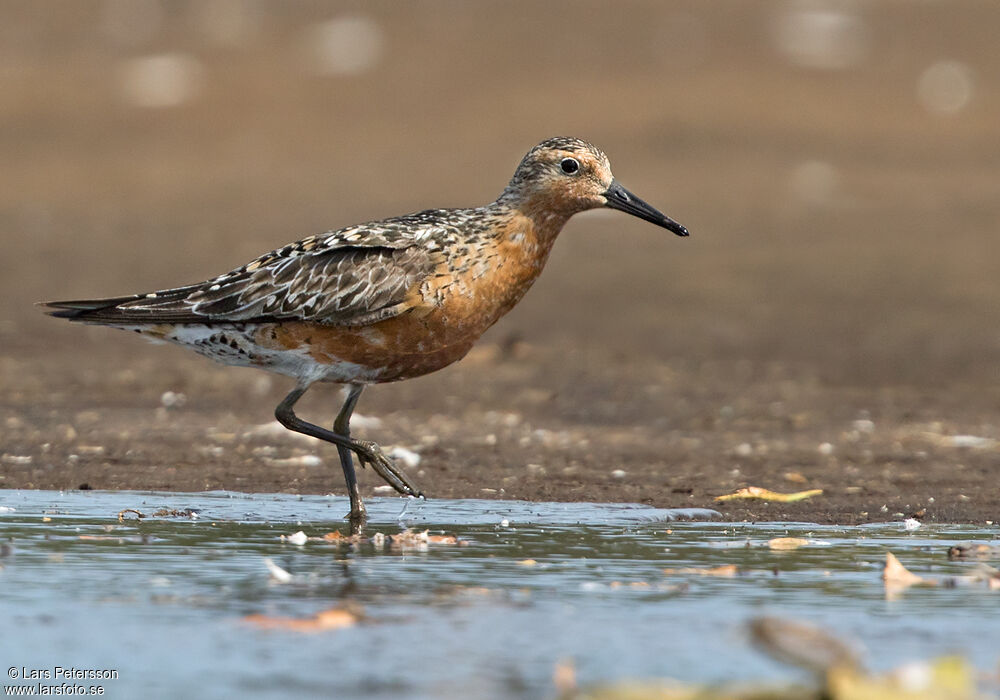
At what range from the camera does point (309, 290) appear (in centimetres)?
1087

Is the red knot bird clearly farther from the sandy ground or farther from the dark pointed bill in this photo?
the sandy ground

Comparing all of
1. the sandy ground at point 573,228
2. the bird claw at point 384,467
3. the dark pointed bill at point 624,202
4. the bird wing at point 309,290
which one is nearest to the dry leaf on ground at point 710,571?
the sandy ground at point 573,228

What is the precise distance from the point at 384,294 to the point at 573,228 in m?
13.7

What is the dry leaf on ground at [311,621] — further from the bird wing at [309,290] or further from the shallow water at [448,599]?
the bird wing at [309,290]

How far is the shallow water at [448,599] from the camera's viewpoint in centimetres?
647

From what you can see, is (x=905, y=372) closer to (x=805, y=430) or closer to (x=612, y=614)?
(x=805, y=430)

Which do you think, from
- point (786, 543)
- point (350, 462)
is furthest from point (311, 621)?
point (350, 462)

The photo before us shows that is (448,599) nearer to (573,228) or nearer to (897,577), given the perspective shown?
(897,577)

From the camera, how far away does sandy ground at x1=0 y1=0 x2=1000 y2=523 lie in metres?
13.1

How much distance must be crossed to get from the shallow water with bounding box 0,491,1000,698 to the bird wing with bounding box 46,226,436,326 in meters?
1.22

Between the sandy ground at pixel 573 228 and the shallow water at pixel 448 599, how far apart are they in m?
1.55

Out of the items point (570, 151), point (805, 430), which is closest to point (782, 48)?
point (805, 430)

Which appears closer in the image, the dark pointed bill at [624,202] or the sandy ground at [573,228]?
the dark pointed bill at [624,202]

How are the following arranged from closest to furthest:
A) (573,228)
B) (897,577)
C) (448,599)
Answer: (448,599) → (897,577) → (573,228)
